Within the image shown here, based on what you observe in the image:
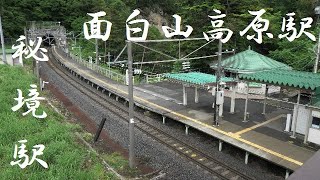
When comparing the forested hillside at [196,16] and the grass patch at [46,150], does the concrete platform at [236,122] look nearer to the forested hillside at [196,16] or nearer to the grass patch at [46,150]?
the grass patch at [46,150]

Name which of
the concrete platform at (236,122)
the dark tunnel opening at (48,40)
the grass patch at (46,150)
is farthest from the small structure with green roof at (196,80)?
the dark tunnel opening at (48,40)

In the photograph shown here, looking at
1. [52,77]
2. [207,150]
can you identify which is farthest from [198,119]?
[52,77]

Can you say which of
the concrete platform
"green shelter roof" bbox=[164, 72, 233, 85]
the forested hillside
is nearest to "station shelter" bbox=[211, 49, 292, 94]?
the concrete platform

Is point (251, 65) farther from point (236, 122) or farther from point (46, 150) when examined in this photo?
point (46, 150)

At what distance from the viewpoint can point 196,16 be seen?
97.1 ft

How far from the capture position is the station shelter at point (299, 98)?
40.3 ft

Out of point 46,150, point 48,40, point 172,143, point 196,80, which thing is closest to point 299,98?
point 196,80

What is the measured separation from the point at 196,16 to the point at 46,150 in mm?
22599

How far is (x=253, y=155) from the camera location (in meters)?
12.0

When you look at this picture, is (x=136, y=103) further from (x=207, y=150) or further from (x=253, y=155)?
(x=253, y=155)

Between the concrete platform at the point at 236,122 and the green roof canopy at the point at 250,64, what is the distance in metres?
2.33

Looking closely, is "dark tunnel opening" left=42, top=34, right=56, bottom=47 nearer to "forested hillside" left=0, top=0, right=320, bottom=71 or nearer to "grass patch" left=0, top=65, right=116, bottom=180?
"forested hillside" left=0, top=0, right=320, bottom=71

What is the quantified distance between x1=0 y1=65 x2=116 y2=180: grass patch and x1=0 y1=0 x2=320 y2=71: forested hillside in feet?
59.5

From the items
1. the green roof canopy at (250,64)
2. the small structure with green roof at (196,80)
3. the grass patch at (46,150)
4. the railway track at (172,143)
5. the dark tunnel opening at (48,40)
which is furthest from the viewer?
the dark tunnel opening at (48,40)
